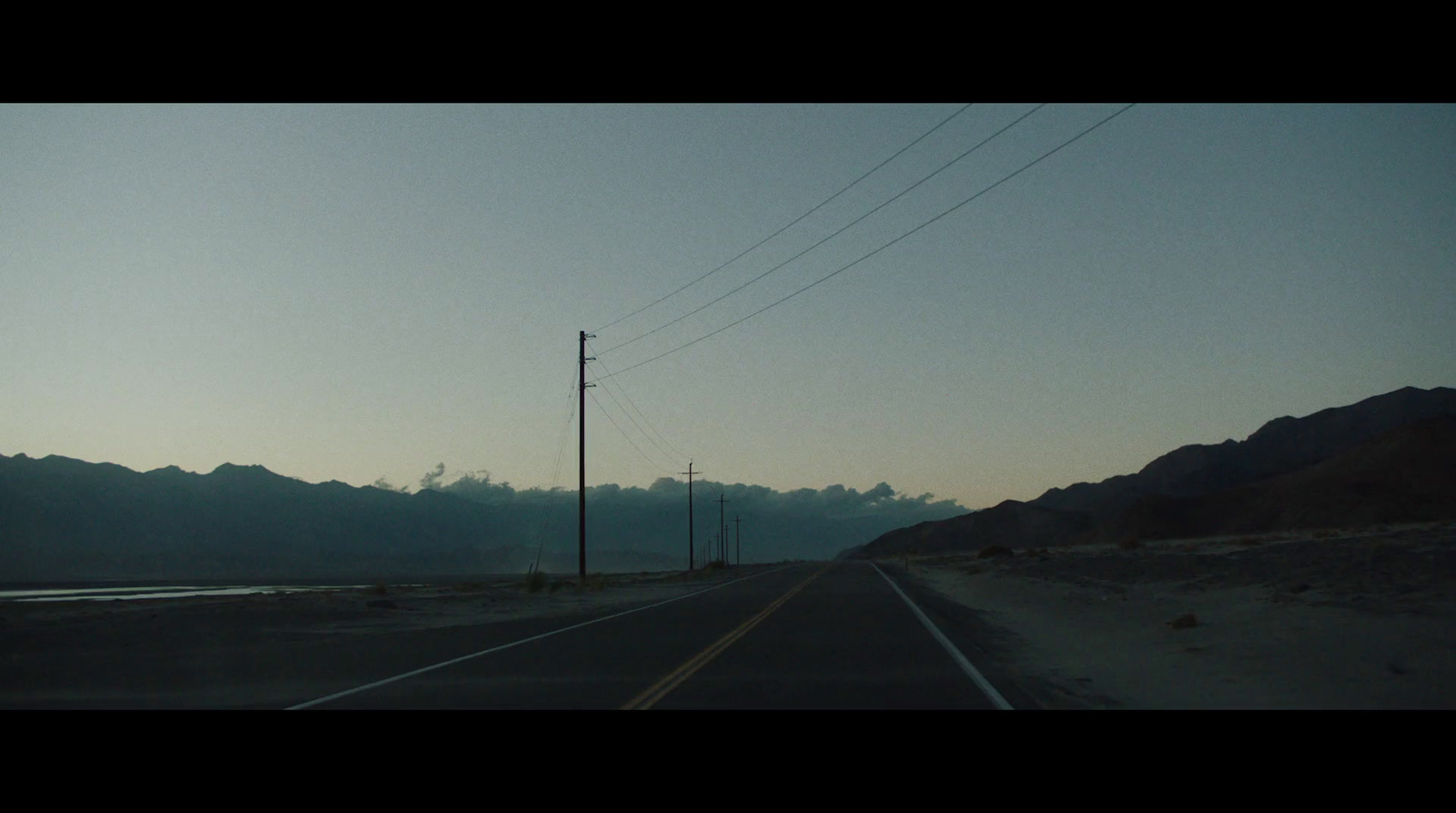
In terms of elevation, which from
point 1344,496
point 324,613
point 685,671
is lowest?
point 685,671

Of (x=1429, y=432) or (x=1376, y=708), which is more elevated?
(x=1429, y=432)

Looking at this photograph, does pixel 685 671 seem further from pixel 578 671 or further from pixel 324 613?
pixel 324 613

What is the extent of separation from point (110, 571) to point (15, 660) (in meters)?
199

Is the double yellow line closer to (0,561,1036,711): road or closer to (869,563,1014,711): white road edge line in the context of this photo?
(0,561,1036,711): road

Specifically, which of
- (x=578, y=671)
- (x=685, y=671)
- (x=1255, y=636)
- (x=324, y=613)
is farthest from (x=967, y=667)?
(x=324, y=613)

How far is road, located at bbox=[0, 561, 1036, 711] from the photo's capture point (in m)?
12.6

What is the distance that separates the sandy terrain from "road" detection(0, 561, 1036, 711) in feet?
5.53

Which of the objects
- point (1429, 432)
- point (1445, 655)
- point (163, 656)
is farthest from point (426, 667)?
point (1429, 432)

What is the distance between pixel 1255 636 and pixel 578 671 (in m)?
12.3

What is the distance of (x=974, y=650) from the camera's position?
1895cm

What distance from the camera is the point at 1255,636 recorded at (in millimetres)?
19156
